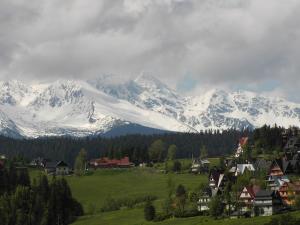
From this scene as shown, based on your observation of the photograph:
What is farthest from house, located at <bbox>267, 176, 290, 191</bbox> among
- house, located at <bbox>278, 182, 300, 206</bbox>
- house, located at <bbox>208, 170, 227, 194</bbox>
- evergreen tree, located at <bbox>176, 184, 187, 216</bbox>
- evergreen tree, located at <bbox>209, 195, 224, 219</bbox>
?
evergreen tree, located at <bbox>176, 184, 187, 216</bbox>

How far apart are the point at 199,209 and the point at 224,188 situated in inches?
498

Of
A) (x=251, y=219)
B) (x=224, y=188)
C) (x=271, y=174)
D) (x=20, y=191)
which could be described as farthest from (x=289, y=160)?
(x=20, y=191)

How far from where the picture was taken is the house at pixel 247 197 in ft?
516

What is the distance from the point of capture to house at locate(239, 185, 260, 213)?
157125 millimetres

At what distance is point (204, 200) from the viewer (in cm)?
17262

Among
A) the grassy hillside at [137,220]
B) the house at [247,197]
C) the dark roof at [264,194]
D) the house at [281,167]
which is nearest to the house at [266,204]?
the dark roof at [264,194]

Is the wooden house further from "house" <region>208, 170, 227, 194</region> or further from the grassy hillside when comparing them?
the grassy hillside

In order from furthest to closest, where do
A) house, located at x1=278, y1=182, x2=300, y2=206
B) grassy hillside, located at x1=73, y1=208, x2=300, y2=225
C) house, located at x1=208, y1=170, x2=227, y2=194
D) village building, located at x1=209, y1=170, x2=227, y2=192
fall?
house, located at x1=208, y1=170, x2=227, y2=194, village building, located at x1=209, y1=170, x2=227, y2=192, house, located at x1=278, y1=182, x2=300, y2=206, grassy hillside, located at x1=73, y1=208, x2=300, y2=225

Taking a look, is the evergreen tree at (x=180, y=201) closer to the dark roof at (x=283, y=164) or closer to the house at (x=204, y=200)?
the house at (x=204, y=200)

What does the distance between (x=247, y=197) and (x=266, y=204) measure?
5776 mm

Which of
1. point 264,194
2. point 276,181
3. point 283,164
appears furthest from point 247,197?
point 283,164

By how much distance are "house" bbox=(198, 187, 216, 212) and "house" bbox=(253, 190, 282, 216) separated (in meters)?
14.7

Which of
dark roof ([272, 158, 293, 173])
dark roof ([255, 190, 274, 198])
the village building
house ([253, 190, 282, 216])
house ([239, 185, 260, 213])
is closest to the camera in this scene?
house ([253, 190, 282, 216])

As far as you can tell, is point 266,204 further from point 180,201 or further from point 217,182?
point 217,182
